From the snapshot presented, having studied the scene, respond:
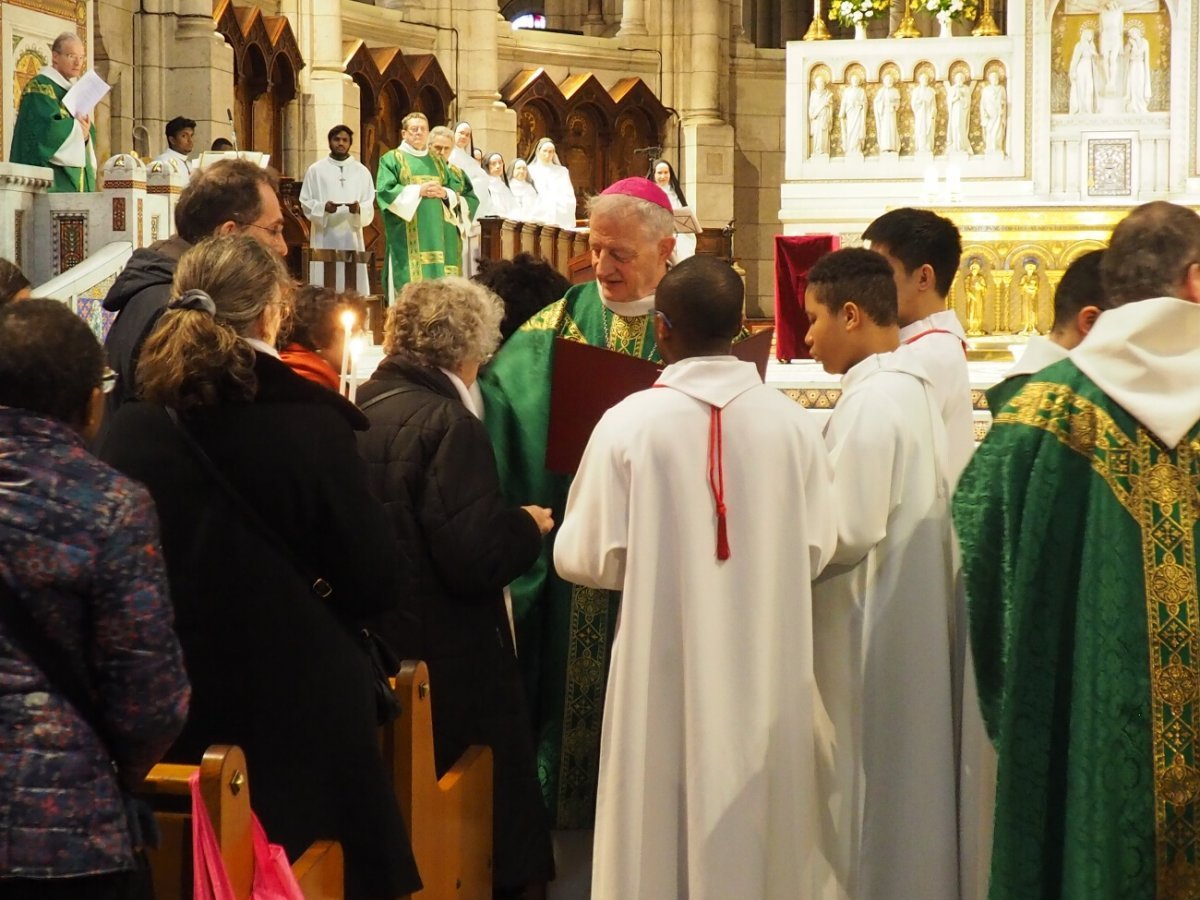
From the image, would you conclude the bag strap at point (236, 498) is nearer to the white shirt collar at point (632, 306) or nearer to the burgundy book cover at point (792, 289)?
the white shirt collar at point (632, 306)

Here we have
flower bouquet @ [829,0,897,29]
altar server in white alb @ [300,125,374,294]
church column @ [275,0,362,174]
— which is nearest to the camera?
flower bouquet @ [829,0,897,29]

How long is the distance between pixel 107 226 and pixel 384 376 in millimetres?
7061

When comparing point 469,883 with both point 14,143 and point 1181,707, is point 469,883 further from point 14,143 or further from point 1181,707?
point 14,143

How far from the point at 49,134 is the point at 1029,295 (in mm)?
6712

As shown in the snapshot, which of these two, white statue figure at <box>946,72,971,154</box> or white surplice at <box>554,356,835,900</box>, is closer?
Answer: white surplice at <box>554,356,835,900</box>

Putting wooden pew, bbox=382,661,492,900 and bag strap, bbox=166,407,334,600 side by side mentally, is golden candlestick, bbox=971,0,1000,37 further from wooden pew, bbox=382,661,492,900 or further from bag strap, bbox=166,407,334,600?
bag strap, bbox=166,407,334,600

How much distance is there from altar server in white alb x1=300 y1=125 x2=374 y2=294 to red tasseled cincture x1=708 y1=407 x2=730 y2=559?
11159mm

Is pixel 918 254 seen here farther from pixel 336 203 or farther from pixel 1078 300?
pixel 336 203

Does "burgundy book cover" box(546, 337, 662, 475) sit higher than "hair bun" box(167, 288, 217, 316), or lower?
lower

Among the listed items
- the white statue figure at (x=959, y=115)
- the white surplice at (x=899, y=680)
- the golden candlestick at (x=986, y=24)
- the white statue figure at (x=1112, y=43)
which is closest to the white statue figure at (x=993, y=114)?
the white statue figure at (x=959, y=115)

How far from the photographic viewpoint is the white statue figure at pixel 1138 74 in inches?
509

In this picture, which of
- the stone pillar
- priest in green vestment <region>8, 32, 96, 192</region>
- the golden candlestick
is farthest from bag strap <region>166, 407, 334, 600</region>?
the stone pillar

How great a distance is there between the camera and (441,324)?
3836 mm

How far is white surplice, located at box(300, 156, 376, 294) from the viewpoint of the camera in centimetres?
1426
